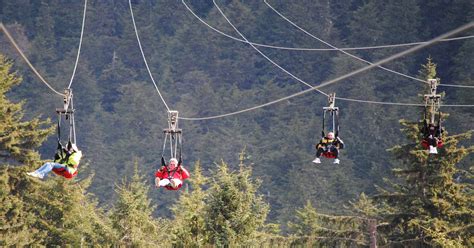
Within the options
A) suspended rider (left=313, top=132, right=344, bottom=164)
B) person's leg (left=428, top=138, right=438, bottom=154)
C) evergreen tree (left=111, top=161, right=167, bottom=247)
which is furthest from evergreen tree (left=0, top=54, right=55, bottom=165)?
person's leg (left=428, top=138, right=438, bottom=154)

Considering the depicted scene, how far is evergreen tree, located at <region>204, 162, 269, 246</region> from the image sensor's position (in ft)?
93.4

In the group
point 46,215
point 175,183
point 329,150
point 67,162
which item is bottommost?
point 67,162

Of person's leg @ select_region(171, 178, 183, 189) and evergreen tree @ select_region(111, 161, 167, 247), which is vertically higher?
evergreen tree @ select_region(111, 161, 167, 247)

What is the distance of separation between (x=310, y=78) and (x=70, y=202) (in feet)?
263

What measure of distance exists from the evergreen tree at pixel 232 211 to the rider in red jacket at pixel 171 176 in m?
4.46

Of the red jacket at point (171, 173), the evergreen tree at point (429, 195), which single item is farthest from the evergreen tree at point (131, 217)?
the red jacket at point (171, 173)

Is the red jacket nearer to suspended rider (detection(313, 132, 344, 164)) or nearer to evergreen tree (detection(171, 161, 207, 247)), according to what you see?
suspended rider (detection(313, 132, 344, 164))

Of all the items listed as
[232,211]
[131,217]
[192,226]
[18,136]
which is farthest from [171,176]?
[18,136]

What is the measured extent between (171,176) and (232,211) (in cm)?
539

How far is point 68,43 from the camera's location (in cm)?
12562

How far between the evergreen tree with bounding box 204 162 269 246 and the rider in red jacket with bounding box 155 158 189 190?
176 inches

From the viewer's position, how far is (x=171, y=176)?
2366 cm

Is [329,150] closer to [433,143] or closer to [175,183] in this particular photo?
[433,143]

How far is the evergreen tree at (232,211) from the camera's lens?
28469mm
